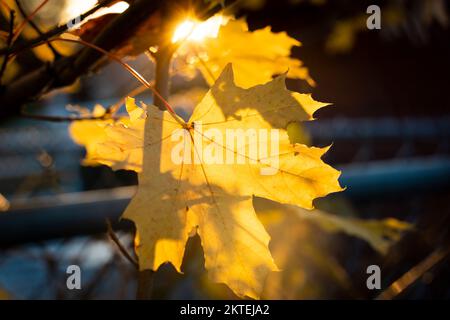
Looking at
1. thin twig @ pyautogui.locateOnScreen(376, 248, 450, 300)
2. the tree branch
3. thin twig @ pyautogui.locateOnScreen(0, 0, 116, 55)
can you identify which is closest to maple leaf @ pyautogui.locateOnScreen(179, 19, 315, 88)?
the tree branch

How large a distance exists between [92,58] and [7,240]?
40 cm

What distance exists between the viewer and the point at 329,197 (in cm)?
190

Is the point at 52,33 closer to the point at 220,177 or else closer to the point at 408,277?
the point at 220,177

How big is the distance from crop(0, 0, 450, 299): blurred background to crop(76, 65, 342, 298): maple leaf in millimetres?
193

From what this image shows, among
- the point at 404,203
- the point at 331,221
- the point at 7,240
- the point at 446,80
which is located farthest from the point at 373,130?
the point at 7,240

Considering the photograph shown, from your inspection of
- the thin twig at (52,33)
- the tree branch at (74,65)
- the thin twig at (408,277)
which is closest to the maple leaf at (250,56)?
the tree branch at (74,65)

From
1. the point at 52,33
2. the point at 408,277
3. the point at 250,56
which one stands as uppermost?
the point at 250,56

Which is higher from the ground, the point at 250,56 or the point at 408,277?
the point at 250,56

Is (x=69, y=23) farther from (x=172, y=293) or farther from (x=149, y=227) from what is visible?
(x=172, y=293)

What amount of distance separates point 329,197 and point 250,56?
1184 millimetres

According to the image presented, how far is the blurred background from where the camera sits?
3.35ft

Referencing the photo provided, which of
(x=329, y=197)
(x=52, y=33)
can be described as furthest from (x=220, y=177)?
(x=329, y=197)

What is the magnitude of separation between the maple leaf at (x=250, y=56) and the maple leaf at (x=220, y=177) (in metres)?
0.21

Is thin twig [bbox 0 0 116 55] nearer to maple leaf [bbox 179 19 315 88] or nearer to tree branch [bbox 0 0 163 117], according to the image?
tree branch [bbox 0 0 163 117]
